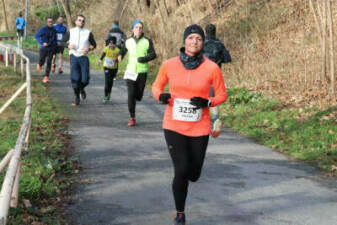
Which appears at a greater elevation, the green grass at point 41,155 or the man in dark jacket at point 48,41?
the man in dark jacket at point 48,41

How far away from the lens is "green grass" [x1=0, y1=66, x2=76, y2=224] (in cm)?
582

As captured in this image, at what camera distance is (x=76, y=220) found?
17.6 ft

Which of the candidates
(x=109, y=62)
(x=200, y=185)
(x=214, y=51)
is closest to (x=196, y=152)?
(x=200, y=185)

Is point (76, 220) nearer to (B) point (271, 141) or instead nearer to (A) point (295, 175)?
(A) point (295, 175)

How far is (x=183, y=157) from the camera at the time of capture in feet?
16.6

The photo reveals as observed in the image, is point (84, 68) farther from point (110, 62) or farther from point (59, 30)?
point (59, 30)

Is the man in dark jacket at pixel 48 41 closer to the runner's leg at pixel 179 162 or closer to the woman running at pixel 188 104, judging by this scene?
the woman running at pixel 188 104

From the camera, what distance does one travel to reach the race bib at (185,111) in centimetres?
507

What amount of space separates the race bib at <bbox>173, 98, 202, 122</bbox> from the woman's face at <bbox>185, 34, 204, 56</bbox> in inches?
17.6

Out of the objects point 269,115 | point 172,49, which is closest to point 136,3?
point 172,49

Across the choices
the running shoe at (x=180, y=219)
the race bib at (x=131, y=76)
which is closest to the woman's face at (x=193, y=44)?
the running shoe at (x=180, y=219)

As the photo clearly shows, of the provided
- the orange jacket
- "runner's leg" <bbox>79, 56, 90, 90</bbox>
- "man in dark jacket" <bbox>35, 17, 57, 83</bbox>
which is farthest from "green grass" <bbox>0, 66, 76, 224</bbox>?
"man in dark jacket" <bbox>35, 17, 57, 83</bbox>

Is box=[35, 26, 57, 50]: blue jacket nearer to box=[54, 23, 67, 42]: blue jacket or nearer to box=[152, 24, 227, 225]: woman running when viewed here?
box=[54, 23, 67, 42]: blue jacket

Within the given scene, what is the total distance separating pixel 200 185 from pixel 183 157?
5.88ft
